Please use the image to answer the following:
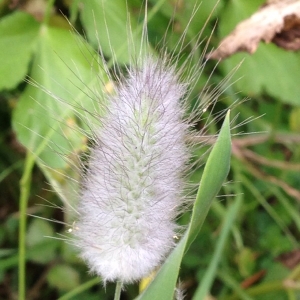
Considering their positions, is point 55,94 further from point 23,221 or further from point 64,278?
point 64,278

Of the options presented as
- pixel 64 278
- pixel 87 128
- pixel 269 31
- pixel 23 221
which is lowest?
pixel 64 278

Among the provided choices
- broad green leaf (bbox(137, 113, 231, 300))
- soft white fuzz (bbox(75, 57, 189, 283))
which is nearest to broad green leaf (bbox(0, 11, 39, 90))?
soft white fuzz (bbox(75, 57, 189, 283))

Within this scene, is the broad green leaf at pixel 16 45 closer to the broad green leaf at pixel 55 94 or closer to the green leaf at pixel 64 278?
the broad green leaf at pixel 55 94

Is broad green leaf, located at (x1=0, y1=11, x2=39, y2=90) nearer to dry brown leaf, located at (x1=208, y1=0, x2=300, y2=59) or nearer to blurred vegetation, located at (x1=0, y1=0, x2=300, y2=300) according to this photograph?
blurred vegetation, located at (x1=0, y1=0, x2=300, y2=300)

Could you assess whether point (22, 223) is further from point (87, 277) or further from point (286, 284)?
point (286, 284)

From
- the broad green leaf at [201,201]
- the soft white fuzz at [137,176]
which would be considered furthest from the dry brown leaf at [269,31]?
the broad green leaf at [201,201]

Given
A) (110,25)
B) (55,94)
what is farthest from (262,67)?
(55,94)
